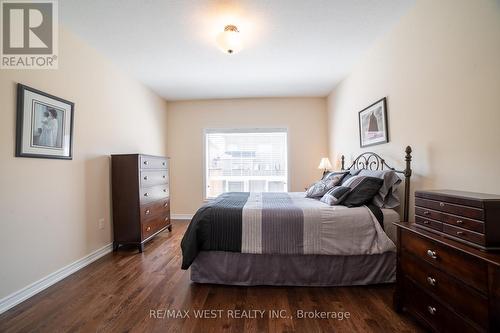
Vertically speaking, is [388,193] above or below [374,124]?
below

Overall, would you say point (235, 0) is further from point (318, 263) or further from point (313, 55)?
point (318, 263)

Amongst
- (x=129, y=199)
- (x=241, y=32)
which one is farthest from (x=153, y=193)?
(x=241, y=32)

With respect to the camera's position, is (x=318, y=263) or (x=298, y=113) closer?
(x=318, y=263)

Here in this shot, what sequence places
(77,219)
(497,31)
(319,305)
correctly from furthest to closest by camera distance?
(77,219) < (319,305) < (497,31)

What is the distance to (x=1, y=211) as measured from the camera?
1685 mm

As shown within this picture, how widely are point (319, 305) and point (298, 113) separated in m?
3.55

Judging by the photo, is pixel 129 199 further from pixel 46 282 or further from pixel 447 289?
pixel 447 289

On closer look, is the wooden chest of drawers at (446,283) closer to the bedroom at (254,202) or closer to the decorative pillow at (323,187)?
the bedroom at (254,202)

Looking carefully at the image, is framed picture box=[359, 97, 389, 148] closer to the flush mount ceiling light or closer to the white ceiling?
the white ceiling

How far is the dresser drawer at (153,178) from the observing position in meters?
2.91

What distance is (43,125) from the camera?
78.5 inches

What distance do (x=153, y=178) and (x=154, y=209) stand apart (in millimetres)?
450

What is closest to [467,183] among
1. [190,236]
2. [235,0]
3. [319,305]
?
[319,305]

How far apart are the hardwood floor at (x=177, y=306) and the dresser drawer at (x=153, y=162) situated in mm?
1313
